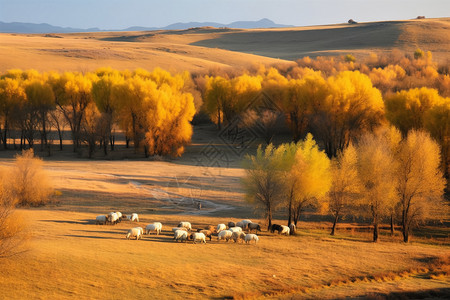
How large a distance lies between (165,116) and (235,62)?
87548 millimetres

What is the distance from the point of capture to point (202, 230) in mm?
31734

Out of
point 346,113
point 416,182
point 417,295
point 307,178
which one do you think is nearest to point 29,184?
point 307,178

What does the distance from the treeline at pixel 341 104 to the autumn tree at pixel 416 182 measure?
39.2 ft

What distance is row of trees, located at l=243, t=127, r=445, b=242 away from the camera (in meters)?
35.9

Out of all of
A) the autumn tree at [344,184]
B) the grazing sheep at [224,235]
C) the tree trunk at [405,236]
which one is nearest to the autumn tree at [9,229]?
the grazing sheep at [224,235]

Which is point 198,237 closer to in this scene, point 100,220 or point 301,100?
point 100,220

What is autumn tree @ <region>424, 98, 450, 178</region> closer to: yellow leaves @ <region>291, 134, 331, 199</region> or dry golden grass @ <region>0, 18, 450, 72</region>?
yellow leaves @ <region>291, 134, 331, 199</region>

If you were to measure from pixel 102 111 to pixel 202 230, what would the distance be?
45.3m

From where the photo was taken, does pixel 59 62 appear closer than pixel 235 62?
Yes

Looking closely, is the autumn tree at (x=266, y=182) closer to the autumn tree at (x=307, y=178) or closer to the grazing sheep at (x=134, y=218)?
the autumn tree at (x=307, y=178)

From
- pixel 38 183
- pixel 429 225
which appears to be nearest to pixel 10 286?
pixel 38 183

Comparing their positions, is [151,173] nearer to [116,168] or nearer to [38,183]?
[116,168]

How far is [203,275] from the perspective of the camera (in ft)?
76.9

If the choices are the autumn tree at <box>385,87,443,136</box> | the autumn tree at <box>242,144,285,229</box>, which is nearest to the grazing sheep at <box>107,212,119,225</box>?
the autumn tree at <box>242,144,285,229</box>
